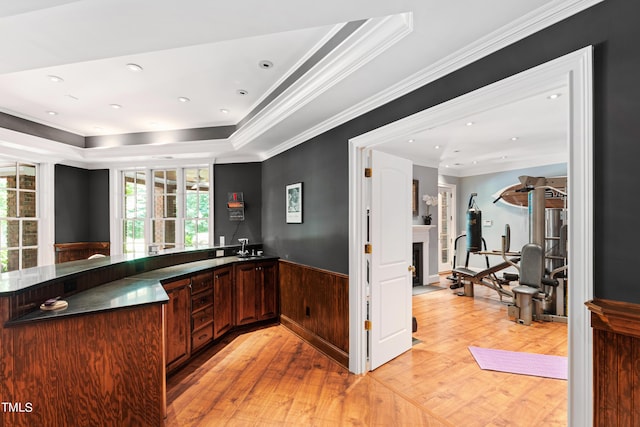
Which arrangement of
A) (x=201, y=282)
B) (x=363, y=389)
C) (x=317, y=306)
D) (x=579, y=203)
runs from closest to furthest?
1. (x=579, y=203)
2. (x=363, y=389)
3. (x=201, y=282)
4. (x=317, y=306)

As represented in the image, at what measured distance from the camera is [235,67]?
2.87 meters

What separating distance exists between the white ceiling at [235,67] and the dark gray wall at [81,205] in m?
0.42

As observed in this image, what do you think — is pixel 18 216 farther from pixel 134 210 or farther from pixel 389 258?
pixel 389 258

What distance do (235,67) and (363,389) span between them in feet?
10.0

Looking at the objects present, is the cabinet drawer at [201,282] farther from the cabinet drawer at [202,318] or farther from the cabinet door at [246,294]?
the cabinet door at [246,294]

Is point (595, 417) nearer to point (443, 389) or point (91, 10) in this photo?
point (443, 389)

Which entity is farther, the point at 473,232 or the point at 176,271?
the point at 473,232

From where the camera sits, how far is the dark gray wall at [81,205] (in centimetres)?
527

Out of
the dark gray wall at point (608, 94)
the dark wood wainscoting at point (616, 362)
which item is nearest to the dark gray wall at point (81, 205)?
the dark gray wall at point (608, 94)

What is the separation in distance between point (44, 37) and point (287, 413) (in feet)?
9.53

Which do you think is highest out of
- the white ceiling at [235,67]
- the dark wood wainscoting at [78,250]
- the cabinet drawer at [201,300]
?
the white ceiling at [235,67]

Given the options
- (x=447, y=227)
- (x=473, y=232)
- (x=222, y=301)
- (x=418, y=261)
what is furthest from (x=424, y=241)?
(x=222, y=301)

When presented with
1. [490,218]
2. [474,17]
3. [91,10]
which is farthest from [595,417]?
[490,218]

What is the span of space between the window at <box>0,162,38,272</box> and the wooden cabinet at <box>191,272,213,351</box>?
3323 mm
